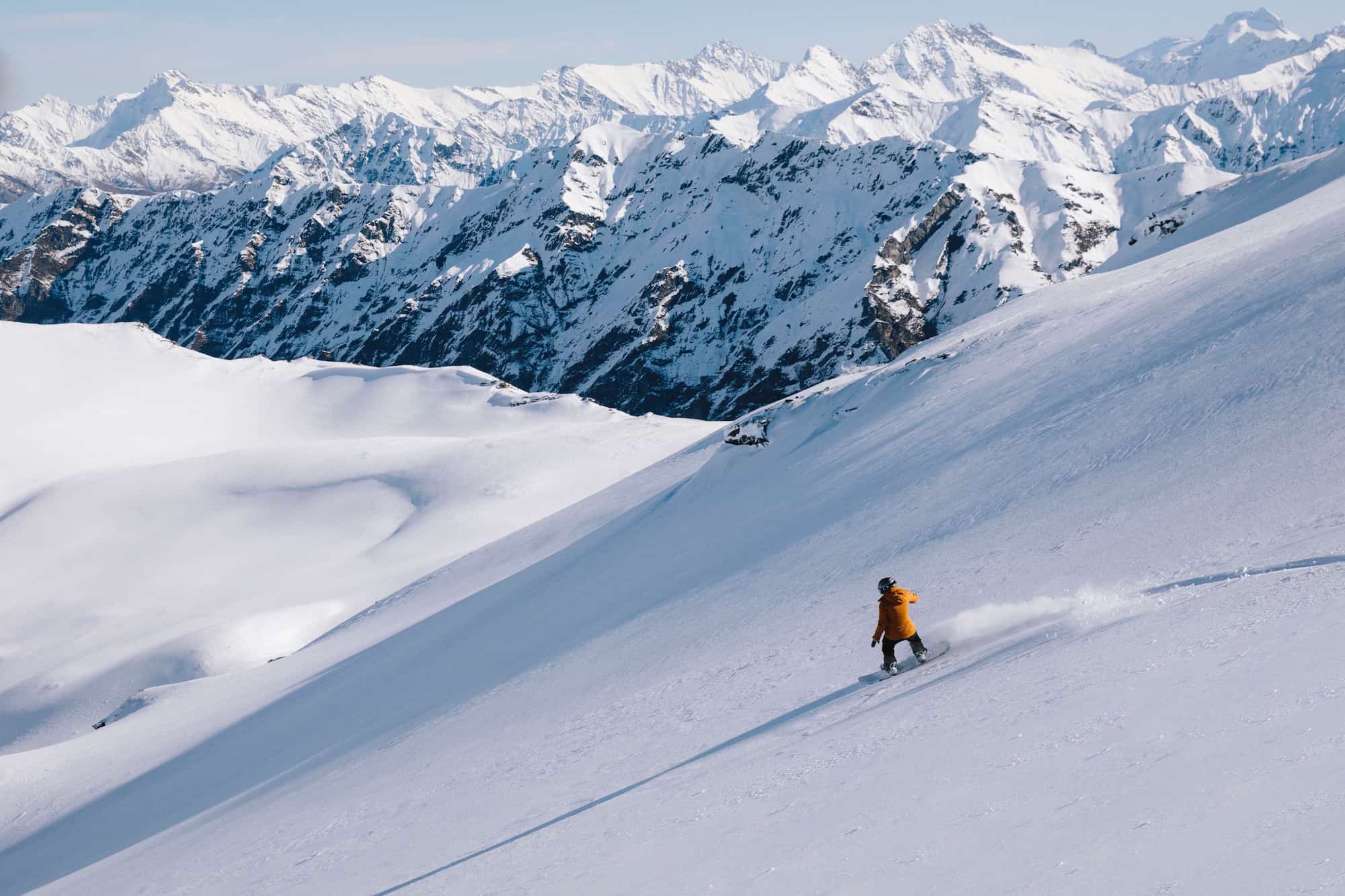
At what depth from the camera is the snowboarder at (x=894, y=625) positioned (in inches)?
499

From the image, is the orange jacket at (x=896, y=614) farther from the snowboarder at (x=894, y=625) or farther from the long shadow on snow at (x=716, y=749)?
the long shadow on snow at (x=716, y=749)

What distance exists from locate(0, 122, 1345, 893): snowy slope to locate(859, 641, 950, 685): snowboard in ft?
0.67

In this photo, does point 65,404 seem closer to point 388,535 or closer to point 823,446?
point 388,535

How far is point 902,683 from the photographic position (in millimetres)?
12539

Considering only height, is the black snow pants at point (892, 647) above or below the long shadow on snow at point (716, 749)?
above

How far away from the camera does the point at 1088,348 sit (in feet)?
79.2

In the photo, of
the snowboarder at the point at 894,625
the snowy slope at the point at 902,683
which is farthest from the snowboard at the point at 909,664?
the snowy slope at the point at 902,683

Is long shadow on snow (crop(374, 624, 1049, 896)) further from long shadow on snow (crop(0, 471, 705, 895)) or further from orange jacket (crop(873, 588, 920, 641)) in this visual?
long shadow on snow (crop(0, 471, 705, 895))

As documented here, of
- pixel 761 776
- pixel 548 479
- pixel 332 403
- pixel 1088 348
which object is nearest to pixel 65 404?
→ pixel 332 403

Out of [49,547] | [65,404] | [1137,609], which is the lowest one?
[1137,609]

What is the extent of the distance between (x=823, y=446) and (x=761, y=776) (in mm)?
18986

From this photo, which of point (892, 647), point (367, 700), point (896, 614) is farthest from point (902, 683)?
point (367, 700)

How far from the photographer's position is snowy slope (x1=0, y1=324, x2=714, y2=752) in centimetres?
5184

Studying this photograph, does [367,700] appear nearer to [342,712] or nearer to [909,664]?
[342,712]
